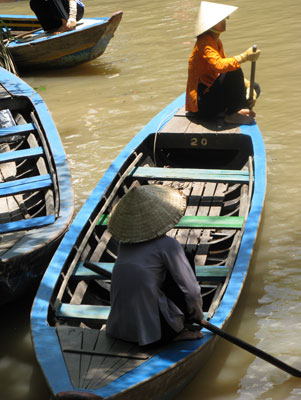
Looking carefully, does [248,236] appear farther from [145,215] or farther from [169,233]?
[145,215]

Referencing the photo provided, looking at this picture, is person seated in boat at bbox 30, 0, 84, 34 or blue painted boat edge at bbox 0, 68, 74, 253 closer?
blue painted boat edge at bbox 0, 68, 74, 253

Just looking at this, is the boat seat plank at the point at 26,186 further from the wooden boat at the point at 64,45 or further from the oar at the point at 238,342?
the wooden boat at the point at 64,45

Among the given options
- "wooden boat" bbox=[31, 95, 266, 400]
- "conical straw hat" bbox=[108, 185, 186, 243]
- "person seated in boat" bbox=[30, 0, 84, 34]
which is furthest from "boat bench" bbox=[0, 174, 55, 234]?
"person seated in boat" bbox=[30, 0, 84, 34]

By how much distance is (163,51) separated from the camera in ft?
34.8

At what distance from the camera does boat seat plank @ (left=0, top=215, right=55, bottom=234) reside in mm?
4375

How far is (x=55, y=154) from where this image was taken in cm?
537

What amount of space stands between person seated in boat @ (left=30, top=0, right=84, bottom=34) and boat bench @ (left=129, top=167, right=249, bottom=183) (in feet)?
16.9

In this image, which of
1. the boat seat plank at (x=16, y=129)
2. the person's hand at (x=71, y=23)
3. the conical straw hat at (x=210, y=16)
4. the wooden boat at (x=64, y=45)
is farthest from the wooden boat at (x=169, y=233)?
the person's hand at (x=71, y=23)

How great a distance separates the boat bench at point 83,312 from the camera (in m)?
3.64

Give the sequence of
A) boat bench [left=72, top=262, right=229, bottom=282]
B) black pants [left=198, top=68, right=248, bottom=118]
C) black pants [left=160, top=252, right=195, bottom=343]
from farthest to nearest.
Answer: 1. black pants [left=198, top=68, right=248, bottom=118]
2. boat bench [left=72, top=262, right=229, bottom=282]
3. black pants [left=160, top=252, right=195, bottom=343]

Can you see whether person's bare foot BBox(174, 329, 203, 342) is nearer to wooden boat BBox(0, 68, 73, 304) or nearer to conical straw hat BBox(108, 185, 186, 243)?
conical straw hat BBox(108, 185, 186, 243)

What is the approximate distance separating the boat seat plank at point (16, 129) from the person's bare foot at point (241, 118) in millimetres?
1930

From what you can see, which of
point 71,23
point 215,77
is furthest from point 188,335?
point 71,23

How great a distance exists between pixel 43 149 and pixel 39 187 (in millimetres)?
776
